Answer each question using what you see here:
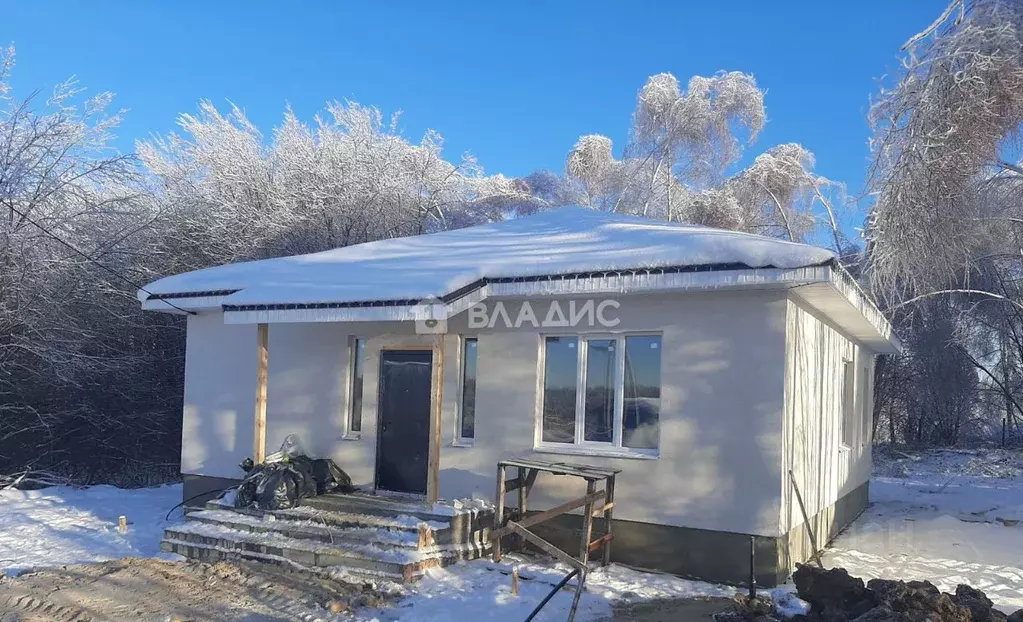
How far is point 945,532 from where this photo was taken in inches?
444

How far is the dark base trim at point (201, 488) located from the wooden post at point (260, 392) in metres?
1.52

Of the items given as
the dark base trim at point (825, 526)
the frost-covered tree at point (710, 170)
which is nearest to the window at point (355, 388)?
the dark base trim at point (825, 526)

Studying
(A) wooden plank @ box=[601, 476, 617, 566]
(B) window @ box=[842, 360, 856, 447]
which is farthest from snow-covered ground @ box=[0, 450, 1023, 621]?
(B) window @ box=[842, 360, 856, 447]

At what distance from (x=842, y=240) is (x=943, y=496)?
13.5m

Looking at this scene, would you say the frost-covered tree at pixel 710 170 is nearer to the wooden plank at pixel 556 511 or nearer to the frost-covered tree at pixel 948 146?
the frost-covered tree at pixel 948 146

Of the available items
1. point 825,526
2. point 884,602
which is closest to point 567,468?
point 884,602

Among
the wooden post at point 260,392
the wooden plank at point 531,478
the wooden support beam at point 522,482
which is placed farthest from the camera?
the wooden post at point 260,392

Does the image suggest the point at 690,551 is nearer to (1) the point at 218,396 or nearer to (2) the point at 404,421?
(2) the point at 404,421

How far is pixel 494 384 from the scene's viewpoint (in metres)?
9.55

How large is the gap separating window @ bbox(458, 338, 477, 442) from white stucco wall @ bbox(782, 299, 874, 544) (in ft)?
12.6

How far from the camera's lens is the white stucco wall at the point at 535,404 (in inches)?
318

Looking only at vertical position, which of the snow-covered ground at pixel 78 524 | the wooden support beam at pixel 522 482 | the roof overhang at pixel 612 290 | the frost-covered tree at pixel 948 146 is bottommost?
the snow-covered ground at pixel 78 524

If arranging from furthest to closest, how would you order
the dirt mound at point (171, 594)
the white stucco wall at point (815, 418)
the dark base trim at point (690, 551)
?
the white stucco wall at point (815, 418)
the dark base trim at point (690, 551)
the dirt mound at point (171, 594)

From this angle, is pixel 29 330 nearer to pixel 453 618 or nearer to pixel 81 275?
pixel 81 275
